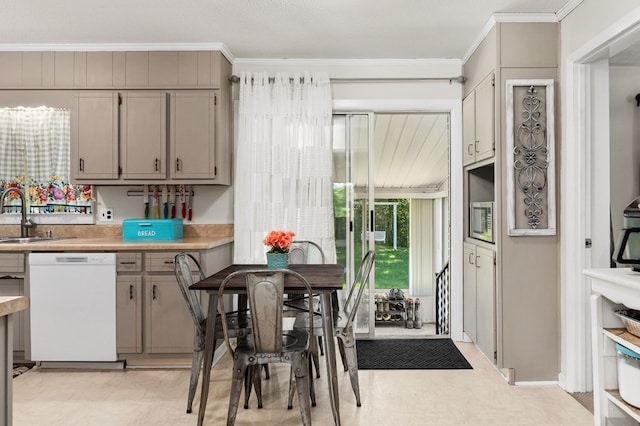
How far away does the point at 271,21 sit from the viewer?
3248mm

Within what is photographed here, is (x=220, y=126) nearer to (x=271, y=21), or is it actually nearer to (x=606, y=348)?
(x=271, y=21)

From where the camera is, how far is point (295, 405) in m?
2.70

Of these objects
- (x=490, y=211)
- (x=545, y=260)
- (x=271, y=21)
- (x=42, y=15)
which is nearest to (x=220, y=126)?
(x=271, y=21)

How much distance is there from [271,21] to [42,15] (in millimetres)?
1578

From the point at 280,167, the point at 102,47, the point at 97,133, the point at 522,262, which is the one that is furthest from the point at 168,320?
the point at 522,262

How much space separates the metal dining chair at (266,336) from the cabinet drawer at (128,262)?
4.48 feet

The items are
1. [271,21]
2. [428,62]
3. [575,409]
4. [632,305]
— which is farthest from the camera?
[428,62]

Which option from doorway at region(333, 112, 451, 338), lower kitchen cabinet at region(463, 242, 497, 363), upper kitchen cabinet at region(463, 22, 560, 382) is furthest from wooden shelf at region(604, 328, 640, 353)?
doorway at region(333, 112, 451, 338)

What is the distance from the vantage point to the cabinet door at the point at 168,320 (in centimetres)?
330

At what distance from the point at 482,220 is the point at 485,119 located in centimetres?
77

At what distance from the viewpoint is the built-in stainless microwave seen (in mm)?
3281

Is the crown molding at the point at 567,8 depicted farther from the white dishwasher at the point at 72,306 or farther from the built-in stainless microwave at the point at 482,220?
the white dishwasher at the point at 72,306

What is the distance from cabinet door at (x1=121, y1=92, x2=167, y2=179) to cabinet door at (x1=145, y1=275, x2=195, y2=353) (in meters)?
0.96

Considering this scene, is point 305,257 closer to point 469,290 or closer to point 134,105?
point 469,290
